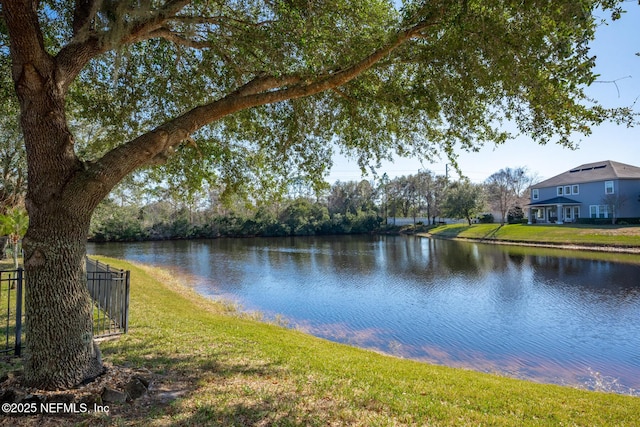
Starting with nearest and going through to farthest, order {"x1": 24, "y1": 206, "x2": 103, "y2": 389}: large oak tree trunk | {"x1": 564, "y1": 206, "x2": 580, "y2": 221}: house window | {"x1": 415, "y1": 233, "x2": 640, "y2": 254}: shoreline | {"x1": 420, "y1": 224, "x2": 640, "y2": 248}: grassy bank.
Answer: {"x1": 24, "y1": 206, "x2": 103, "y2": 389}: large oak tree trunk
{"x1": 415, "y1": 233, "x2": 640, "y2": 254}: shoreline
{"x1": 420, "y1": 224, "x2": 640, "y2": 248}: grassy bank
{"x1": 564, "y1": 206, "x2": 580, "y2": 221}: house window

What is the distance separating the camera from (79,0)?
15.4 feet

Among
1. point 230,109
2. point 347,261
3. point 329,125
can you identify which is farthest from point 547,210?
point 230,109

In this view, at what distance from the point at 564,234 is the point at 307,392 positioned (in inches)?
1542

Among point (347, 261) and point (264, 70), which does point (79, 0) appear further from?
point (347, 261)

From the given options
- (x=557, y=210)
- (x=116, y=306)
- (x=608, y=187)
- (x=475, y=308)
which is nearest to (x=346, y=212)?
(x=557, y=210)

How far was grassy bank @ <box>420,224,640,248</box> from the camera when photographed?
30625mm

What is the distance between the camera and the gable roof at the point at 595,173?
39.3m

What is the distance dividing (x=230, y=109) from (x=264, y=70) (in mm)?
1470

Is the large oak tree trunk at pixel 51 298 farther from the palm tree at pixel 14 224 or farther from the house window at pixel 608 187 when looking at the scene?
the house window at pixel 608 187

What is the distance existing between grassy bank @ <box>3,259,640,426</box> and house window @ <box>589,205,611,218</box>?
42065 mm

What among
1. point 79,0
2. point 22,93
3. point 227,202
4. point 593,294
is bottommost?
point 593,294

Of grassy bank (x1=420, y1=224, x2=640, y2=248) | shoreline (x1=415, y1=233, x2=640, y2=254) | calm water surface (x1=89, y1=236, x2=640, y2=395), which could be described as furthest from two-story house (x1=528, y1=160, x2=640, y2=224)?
calm water surface (x1=89, y1=236, x2=640, y2=395)

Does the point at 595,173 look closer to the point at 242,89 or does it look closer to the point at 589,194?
the point at 589,194

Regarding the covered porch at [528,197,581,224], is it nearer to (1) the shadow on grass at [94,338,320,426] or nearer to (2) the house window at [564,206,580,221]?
(2) the house window at [564,206,580,221]
